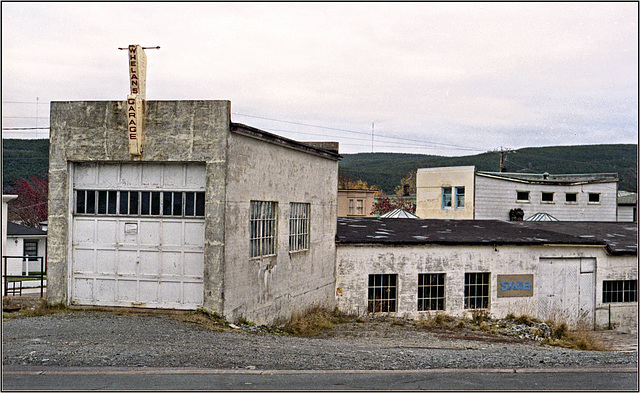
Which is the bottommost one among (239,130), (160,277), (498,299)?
(498,299)

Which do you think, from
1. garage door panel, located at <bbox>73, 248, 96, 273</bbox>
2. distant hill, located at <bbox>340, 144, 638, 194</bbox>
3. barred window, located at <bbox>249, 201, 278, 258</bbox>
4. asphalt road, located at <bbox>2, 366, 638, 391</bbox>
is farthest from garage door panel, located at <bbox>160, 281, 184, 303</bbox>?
distant hill, located at <bbox>340, 144, 638, 194</bbox>

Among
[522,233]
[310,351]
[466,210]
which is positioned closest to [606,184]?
[466,210]

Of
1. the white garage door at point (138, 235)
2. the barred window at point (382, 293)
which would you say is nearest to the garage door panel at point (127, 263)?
the white garage door at point (138, 235)

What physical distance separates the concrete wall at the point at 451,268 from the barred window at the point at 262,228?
5109mm

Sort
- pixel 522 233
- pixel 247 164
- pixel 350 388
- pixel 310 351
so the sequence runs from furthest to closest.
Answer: pixel 522 233 < pixel 247 164 < pixel 310 351 < pixel 350 388

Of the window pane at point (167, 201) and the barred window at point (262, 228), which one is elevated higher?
the window pane at point (167, 201)

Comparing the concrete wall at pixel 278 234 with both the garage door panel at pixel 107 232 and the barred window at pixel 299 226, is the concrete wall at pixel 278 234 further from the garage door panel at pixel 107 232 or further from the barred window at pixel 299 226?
the garage door panel at pixel 107 232

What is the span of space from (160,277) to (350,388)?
23.2 ft

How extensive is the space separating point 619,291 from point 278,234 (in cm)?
1465

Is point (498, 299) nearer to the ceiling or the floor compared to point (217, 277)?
nearer to the floor

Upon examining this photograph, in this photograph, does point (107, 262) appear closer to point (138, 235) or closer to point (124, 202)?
point (138, 235)

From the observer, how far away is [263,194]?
52.3 feet

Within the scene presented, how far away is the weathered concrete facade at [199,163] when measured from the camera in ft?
45.9

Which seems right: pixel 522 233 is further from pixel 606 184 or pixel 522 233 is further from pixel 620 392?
pixel 606 184
